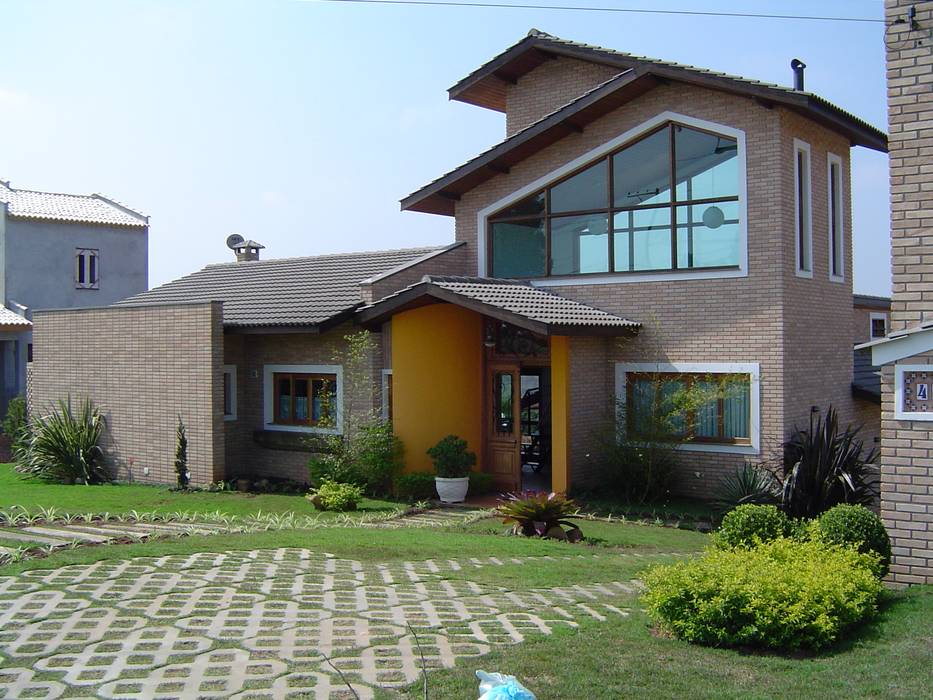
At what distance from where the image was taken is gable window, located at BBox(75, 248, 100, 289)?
37562mm

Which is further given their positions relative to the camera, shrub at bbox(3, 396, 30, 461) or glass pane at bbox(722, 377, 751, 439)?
shrub at bbox(3, 396, 30, 461)

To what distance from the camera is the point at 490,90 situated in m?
20.3

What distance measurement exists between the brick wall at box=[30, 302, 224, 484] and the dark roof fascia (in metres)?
4.76

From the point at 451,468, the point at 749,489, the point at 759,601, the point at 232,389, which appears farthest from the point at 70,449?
the point at 759,601

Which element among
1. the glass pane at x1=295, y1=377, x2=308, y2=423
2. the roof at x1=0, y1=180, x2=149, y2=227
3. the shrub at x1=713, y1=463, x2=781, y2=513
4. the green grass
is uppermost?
the roof at x1=0, y1=180, x2=149, y2=227

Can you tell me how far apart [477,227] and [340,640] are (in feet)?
41.6

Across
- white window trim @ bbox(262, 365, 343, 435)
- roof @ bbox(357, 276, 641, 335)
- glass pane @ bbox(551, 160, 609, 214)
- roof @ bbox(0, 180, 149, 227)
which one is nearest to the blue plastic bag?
roof @ bbox(357, 276, 641, 335)

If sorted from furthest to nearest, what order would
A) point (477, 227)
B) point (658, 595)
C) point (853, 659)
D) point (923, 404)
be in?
1. point (477, 227)
2. point (923, 404)
3. point (658, 595)
4. point (853, 659)

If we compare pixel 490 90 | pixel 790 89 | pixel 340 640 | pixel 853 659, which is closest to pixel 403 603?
pixel 340 640

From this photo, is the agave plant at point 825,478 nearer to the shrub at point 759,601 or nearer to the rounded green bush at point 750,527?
the rounded green bush at point 750,527

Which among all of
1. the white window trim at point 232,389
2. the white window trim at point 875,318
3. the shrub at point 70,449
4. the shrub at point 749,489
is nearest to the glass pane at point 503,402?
the shrub at point 749,489

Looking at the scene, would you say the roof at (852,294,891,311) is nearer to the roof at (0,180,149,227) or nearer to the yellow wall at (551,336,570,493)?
the yellow wall at (551,336,570,493)

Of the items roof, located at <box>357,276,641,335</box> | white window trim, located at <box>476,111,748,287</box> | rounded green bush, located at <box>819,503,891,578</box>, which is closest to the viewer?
rounded green bush, located at <box>819,503,891,578</box>

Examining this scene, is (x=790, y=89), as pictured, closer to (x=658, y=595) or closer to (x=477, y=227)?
(x=477, y=227)
